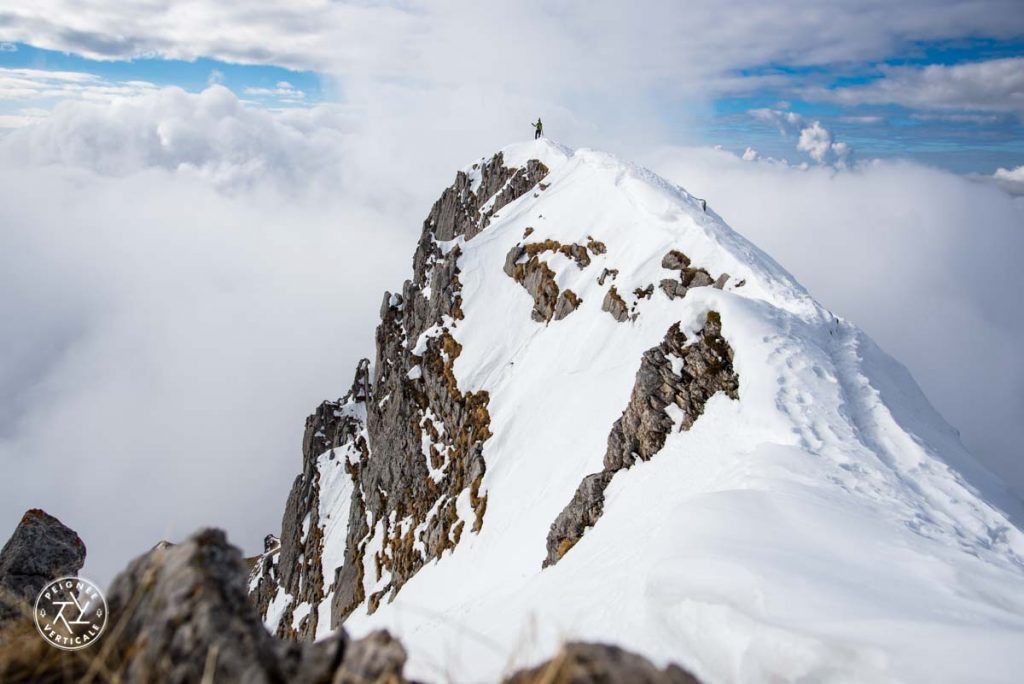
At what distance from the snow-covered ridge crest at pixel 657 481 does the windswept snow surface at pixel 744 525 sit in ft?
0.19

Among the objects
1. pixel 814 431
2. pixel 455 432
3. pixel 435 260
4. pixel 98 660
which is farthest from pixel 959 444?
pixel 435 260

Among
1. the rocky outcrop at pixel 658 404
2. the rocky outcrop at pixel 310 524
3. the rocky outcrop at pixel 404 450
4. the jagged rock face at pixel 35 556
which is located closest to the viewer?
the jagged rock face at pixel 35 556

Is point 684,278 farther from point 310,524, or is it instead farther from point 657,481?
point 310,524

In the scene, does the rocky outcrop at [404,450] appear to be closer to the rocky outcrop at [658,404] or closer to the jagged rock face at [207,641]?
the rocky outcrop at [658,404]

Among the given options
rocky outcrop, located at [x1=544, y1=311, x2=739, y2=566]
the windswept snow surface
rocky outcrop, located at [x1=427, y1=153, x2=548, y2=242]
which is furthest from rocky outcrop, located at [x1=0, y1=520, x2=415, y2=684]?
rocky outcrop, located at [x1=427, y1=153, x2=548, y2=242]

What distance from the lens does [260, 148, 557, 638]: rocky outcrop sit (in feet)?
121

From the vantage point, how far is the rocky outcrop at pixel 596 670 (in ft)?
11.3

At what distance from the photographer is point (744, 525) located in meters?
10.3

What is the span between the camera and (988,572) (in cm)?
974

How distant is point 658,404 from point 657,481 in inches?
137

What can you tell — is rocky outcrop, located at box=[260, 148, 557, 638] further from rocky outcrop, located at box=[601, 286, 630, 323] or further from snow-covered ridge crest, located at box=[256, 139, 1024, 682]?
rocky outcrop, located at box=[601, 286, 630, 323]

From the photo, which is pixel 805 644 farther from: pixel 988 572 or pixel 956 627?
pixel 988 572

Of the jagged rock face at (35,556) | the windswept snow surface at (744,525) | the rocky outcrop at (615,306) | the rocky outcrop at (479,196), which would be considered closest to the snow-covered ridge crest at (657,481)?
the windswept snow surface at (744,525)

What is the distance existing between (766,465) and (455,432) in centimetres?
2909
